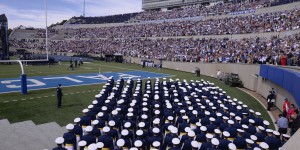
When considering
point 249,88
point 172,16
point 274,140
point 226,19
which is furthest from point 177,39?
point 274,140

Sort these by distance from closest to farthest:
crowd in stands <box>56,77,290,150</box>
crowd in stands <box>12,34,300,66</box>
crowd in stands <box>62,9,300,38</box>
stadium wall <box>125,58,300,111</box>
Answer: crowd in stands <box>56,77,290,150</box>
stadium wall <box>125,58,300,111</box>
crowd in stands <box>12,34,300,66</box>
crowd in stands <box>62,9,300,38</box>

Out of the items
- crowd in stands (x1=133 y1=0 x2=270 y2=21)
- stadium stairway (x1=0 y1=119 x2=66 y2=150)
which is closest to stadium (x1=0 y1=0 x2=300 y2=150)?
stadium stairway (x1=0 y1=119 x2=66 y2=150)

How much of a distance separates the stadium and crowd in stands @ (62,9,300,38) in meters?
0.23

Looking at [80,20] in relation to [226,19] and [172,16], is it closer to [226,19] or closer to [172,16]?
[172,16]

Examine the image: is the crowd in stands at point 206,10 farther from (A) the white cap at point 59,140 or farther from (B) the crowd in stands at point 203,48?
(A) the white cap at point 59,140

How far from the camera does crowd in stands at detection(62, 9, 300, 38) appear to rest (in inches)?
1186

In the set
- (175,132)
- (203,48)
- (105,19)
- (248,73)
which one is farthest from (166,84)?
(105,19)

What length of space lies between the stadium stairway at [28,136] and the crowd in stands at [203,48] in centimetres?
1713

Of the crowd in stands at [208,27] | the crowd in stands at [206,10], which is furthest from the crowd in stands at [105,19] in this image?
the crowd in stands at [208,27]

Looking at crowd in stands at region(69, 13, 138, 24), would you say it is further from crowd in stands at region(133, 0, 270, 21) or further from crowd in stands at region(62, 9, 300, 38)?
crowd in stands at region(62, 9, 300, 38)

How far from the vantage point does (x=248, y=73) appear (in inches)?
884

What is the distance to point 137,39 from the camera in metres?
53.6

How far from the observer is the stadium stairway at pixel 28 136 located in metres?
8.03

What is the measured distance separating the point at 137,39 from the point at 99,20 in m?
26.1
